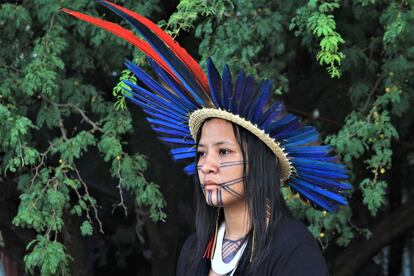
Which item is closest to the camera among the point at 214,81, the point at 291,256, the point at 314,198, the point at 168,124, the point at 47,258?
the point at 291,256

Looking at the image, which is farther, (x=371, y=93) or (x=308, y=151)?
(x=371, y=93)

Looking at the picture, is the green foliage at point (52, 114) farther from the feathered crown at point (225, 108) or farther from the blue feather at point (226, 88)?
the blue feather at point (226, 88)

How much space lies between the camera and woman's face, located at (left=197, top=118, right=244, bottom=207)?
310 centimetres

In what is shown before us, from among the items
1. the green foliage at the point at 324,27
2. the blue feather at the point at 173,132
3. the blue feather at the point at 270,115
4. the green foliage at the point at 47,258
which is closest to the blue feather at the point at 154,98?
the blue feather at the point at 173,132

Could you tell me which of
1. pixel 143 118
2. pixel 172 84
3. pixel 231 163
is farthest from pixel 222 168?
pixel 143 118

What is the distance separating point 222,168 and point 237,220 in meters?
0.20

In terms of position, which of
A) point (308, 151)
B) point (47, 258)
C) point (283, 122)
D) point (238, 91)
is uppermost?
point (238, 91)

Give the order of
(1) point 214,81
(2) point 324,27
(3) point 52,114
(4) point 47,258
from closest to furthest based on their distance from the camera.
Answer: (1) point 214,81
(2) point 324,27
(4) point 47,258
(3) point 52,114

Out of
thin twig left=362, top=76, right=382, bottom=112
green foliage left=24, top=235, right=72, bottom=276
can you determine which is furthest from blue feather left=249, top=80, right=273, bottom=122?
thin twig left=362, top=76, right=382, bottom=112

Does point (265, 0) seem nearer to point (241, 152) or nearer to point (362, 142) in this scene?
point (362, 142)

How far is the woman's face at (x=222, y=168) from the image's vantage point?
10.2 feet

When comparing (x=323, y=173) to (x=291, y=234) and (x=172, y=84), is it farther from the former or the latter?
(x=172, y=84)

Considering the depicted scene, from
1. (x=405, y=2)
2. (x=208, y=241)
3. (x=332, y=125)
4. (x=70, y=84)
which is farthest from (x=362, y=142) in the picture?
(x=208, y=241)

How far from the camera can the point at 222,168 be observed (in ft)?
10.2
